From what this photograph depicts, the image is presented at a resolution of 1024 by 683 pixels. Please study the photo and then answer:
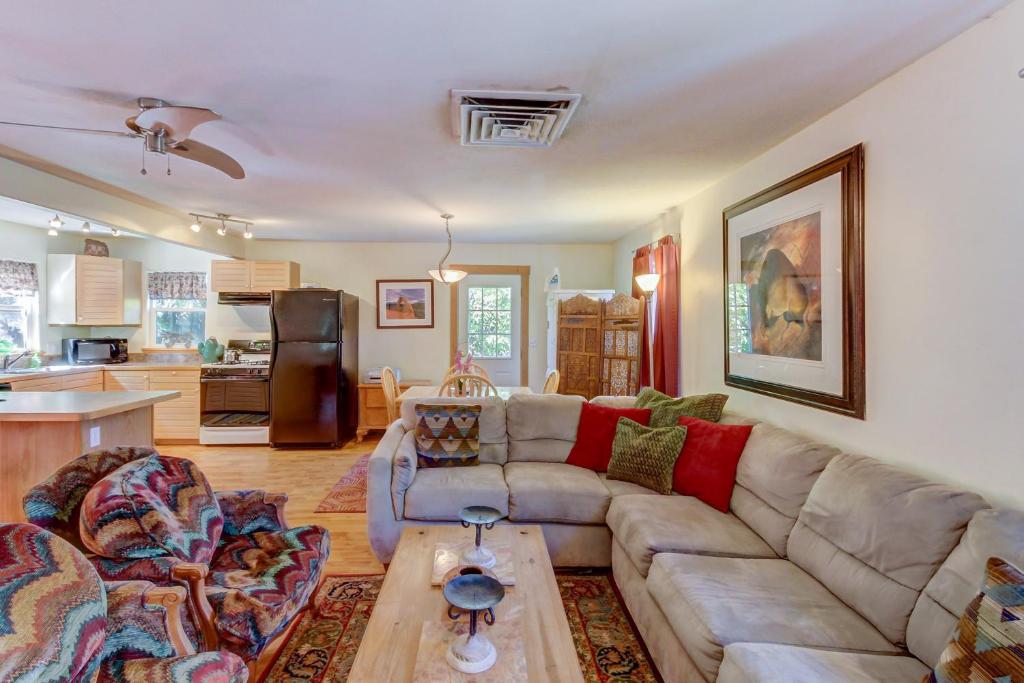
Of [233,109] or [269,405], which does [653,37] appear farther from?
[269,405]

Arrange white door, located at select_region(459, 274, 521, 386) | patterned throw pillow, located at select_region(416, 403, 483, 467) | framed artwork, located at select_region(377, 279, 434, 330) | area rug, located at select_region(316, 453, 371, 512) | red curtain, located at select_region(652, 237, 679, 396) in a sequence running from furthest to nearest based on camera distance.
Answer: white door, located at select_region(459, 274, 521, 386), framed artwork, located at select_region(377, 279, 434, 330), red curtain, located at select_region(652, 237, 679, 396), area rug, located at select_region(316, 453, 371, 512), patterned throw pillow, located at select_region(416, 403, 483, 467)

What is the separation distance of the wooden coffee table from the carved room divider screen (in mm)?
2551

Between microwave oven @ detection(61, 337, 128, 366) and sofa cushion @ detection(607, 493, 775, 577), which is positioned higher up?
microwave oven @ detection(61, 337, 128, 366)

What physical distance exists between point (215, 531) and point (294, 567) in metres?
0.35

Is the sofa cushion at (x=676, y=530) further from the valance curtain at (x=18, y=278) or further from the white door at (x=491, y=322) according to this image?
the valance curtain at (x=18, y=278)

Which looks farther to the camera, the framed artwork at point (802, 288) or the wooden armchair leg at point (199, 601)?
the framed artwork at point (802, 288)

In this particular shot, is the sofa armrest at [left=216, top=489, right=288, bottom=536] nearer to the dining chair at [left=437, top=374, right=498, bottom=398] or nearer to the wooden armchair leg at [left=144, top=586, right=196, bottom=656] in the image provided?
the wooden armchair leg at [left=144, top=586, right=196, bottom=656]

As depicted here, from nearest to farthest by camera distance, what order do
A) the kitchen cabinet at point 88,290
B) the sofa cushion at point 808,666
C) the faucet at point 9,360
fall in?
the sofa cushion at point 808,666 → the faucet at point 9,360 → the kitchen cabinet at point 88,290

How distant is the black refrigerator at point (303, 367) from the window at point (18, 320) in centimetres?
250

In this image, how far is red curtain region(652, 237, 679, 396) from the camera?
12.4 feet

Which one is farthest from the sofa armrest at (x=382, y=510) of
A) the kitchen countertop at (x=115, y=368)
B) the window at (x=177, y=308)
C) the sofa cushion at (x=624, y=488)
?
the window at (x=177, y=308)

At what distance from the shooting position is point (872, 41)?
1635mm

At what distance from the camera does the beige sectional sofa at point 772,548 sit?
132 centimetres

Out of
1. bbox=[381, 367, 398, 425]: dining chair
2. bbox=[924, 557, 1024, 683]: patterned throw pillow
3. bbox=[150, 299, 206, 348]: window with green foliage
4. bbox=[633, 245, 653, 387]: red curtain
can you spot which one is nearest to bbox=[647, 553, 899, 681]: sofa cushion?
bbox=[924, 557, 1024, 683]: patterned throw pillow
